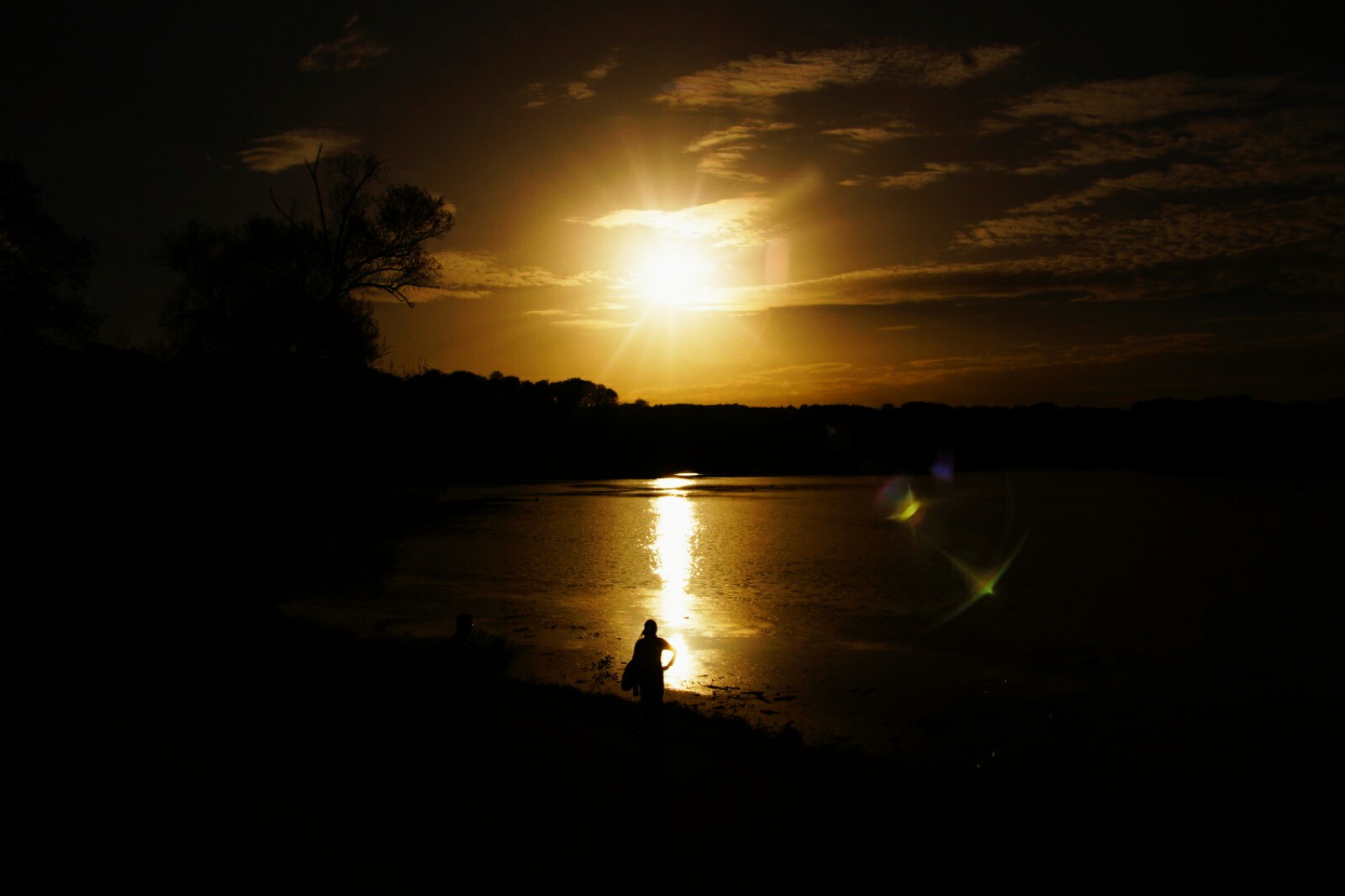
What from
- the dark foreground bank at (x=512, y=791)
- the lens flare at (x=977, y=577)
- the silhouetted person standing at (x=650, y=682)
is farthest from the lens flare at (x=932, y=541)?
the silhouetted person standing at (x=650, y=682)

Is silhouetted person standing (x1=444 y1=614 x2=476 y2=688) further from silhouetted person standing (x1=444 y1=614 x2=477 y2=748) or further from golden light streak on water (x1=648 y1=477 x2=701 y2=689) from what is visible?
golden light streak on water (x1=648 y1=477 x2=701 y2=689)

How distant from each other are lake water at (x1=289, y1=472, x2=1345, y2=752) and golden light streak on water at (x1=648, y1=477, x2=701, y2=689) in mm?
157

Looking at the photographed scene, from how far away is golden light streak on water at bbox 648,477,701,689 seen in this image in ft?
61.2

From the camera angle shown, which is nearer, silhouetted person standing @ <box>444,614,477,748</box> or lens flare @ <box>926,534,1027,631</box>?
silhouetted person standing @ <box>444,614,477,748</box>

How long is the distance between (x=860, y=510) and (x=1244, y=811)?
190ft

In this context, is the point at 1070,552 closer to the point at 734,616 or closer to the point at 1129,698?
the point at 734,616

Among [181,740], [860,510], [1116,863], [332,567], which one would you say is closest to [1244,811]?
[1116,863]

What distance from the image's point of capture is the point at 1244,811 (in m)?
10.5

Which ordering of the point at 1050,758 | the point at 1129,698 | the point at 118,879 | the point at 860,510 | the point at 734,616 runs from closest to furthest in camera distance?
the point at 118,879
the point at 1050,758
the point at 1129,698
the point at 734,616
the point at 860,510

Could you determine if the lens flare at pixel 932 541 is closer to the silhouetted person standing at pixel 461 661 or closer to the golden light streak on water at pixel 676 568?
the golden light streak on water at pixel 676 568

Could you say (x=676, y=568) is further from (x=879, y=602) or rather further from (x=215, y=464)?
(x=215, y=464)

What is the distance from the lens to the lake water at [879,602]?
17328 mm

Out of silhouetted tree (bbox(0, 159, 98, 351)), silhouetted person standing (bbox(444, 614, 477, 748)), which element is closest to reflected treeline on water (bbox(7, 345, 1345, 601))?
silhouetted tree (bbox(0, 159, 98, 351))

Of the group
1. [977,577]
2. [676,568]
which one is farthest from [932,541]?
[676,568]
